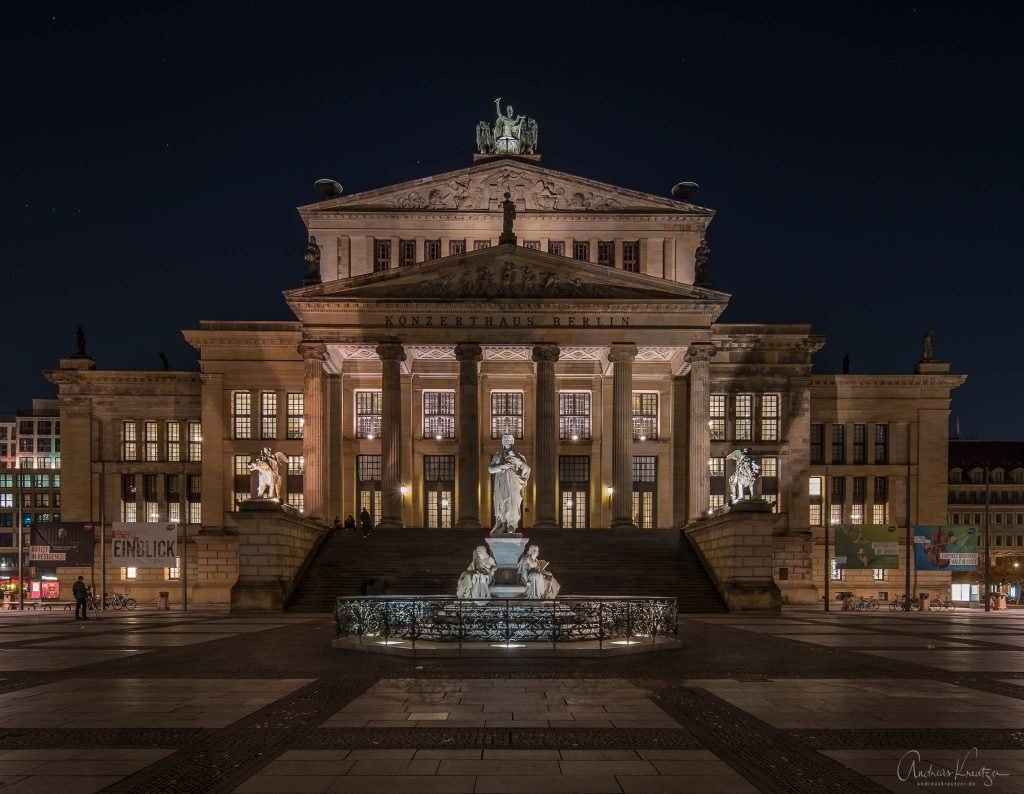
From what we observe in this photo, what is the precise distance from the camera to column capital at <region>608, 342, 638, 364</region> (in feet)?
165

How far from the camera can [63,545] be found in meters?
48.1

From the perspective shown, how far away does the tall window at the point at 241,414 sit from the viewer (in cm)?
5950

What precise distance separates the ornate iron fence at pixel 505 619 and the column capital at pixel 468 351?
28.3 m

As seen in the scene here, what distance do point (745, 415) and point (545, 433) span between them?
16.2 meters

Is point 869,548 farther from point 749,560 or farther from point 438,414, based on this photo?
point 438,414

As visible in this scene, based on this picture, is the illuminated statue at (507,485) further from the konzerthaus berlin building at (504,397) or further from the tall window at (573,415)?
the tall window at (573,415)

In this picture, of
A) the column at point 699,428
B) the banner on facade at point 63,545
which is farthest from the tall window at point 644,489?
the banner on facade at point 63,545

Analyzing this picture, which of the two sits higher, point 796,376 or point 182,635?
point 796,376

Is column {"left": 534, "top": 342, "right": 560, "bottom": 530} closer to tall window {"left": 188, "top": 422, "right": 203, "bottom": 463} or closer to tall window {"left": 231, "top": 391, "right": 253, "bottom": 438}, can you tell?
tall window {"left": 231, "top": 391, "right": 253, "bottom": 438}

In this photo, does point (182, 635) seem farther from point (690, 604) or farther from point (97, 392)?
point (97, 392)

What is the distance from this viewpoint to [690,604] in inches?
1538

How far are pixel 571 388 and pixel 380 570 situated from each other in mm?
22022

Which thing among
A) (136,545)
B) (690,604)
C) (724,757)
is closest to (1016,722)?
(724,757)

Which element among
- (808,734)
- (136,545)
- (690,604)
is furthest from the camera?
(136,545)
